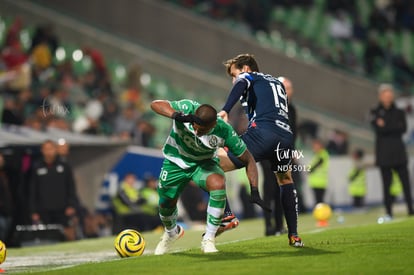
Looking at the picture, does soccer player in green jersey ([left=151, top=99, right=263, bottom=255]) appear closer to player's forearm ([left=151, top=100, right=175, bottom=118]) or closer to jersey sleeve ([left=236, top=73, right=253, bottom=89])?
player's forearm ([left=151, top=100, right=175, bottom=118])

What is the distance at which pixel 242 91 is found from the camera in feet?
36.7

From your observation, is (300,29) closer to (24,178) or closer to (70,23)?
(70,23)

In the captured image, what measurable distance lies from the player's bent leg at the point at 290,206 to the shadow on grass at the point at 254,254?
0.25 m

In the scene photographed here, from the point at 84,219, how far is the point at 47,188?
77.5 inches

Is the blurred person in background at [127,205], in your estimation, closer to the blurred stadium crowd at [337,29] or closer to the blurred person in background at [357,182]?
the blurred person in background at [357,182]

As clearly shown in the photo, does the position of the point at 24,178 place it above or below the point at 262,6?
below

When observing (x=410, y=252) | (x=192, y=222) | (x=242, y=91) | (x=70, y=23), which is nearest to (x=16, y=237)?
(x=192, y=222)

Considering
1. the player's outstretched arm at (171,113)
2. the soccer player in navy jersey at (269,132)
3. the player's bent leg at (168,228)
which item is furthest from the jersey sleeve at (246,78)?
the player's bent leg at (168,228)

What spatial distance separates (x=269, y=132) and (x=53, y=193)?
7.89 metres

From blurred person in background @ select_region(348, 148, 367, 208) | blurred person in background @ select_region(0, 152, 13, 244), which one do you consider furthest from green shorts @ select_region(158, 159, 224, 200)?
blurred person in background @ select_region(348, 148, 367, 208)

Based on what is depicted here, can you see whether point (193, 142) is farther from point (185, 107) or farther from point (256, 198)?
point (256, 198)

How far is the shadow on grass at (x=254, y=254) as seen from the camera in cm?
1039

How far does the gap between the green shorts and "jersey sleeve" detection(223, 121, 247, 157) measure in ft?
0.94

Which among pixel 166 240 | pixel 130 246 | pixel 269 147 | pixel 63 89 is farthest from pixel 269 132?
pixel 63 89
